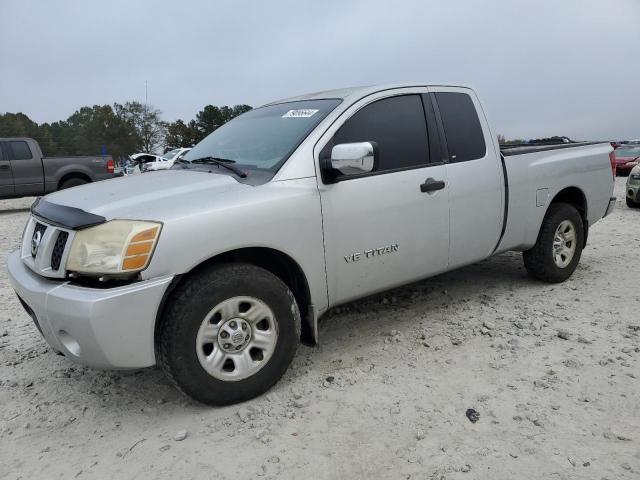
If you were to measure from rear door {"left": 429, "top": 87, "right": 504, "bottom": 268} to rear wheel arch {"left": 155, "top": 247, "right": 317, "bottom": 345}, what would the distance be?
1262 millimetres

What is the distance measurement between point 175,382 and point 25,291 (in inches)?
36.5

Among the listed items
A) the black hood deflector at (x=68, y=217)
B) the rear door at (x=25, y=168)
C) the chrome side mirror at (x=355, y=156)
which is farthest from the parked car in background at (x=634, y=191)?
the rear door at (x=25, y=168)

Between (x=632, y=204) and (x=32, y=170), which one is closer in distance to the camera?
(x=632, y=204)

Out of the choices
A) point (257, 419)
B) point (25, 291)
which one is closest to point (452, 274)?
point (257, 419)

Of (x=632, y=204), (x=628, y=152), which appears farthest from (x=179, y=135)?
(x=632, y=204)

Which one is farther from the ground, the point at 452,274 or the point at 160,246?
the point at 160,246

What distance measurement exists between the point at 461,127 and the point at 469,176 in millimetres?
410

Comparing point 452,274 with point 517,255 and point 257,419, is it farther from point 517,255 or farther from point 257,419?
point 257,419

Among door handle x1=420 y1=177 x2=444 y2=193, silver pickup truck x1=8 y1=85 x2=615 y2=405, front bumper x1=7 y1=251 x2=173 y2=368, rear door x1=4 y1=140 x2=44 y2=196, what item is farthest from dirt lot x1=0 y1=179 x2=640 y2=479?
rear door x1=4 y1=140 x2=44 y2=196

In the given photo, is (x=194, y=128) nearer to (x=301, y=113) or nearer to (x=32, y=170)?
(x=32, y=170)

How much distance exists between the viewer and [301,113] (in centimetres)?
352

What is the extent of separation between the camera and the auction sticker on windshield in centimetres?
344

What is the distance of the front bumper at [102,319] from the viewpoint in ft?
7.99

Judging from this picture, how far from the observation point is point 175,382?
106 inches
